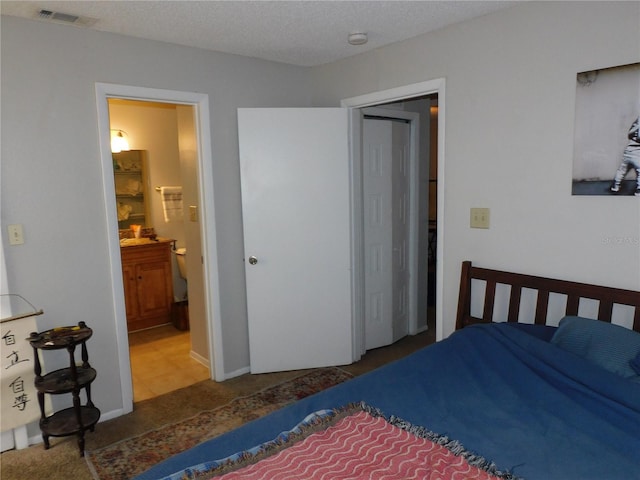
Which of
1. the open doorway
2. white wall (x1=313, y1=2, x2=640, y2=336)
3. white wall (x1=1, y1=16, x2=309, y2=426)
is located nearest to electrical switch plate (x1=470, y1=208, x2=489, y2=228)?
white wall (x1=313, y1=2, x2=640, y2=336)

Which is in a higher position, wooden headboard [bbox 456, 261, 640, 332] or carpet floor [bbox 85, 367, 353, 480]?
wooden headboard [bbox 456, 261, 640, 332]

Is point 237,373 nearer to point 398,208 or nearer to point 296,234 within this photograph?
point 296,234

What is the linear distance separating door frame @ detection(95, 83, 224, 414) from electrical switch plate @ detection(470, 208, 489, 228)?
1756 millimetres

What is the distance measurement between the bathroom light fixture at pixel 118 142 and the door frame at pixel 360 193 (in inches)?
96.5

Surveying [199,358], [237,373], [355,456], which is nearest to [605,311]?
[355,456]

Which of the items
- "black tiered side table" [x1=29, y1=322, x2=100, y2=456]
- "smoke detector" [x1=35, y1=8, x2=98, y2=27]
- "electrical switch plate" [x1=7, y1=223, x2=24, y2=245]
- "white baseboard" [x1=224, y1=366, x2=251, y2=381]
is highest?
"smoke detector" [x1=35, y1=8, x2=98, y2=27]

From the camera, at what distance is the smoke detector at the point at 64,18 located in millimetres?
2332

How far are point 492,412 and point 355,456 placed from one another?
0.60 meters

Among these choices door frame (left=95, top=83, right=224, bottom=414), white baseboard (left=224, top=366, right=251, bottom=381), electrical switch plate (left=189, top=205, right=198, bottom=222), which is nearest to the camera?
door frame (left=95, top=83, right=224, bottom=414)

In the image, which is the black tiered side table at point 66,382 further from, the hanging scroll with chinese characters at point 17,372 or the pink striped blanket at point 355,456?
the pink striped blanket at point 355,456

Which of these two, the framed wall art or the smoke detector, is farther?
the smoke detector

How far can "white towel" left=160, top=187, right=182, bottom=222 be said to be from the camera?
191 inches

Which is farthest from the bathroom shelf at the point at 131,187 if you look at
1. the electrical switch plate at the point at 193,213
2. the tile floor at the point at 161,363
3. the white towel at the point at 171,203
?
the electrical switch plate at the point at 193,213

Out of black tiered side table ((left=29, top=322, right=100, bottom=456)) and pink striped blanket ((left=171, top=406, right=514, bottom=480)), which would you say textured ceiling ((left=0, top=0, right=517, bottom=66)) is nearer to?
black tiered side table ((left=29, top=322, right=100, bottom=456))
